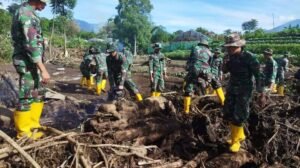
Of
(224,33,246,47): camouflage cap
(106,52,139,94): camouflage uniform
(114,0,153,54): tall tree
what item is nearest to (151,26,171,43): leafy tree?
(114,0,153,54): tall tree

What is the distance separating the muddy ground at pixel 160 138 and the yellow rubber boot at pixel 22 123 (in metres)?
0.25

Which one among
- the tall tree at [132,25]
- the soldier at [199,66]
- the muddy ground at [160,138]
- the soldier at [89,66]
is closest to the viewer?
the muddy ground at [160,138]

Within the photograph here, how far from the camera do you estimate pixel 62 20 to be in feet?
101

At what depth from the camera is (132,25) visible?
4959 cm

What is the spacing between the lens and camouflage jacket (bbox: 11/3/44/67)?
4676 mm

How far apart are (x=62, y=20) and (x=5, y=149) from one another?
27727 mm

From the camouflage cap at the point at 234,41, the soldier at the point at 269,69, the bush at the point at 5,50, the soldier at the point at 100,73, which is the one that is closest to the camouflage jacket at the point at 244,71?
the camouflage cap at the point at 234,41

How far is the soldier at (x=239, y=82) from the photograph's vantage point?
5395 millimetres

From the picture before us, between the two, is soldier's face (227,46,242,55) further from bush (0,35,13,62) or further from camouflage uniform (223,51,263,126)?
bush (0,35,13,62)

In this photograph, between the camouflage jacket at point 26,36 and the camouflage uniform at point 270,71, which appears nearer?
the camouflage jacket at point 26,36

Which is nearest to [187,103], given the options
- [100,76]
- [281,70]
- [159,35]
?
[100,76]

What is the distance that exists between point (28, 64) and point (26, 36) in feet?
1.29

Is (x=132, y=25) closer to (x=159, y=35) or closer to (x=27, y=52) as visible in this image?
(x=159, y=35)

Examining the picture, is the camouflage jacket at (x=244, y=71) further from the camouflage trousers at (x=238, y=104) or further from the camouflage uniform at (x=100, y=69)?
the camouflage uniform at (x=100, y=69)
